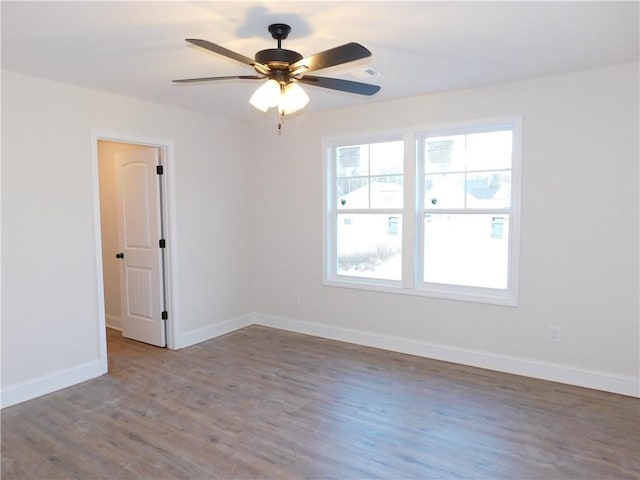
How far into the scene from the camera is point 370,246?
14.9 feet

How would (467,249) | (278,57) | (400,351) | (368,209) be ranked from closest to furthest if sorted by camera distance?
(278,57) → (467,249) → (400,351) → (368,209)

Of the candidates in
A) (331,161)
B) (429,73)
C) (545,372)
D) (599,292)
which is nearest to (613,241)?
(599,292)

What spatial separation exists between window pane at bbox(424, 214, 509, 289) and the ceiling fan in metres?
1.92

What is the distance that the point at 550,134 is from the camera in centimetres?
344

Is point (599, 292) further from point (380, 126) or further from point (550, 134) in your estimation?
point (380, 126)

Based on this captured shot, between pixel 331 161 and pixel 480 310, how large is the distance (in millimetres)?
2199

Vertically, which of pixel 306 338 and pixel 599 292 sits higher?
pixel 599 292

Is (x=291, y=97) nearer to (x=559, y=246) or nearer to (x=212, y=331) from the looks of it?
(x=559, y=246)

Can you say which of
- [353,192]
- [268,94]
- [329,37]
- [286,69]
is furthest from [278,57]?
[353,192]

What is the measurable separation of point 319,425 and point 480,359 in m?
1.79

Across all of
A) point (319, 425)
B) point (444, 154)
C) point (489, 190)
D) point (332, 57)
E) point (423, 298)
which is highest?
point (332, 57)

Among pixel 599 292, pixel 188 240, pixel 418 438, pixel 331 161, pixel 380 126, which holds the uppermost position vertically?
pixel 380 126

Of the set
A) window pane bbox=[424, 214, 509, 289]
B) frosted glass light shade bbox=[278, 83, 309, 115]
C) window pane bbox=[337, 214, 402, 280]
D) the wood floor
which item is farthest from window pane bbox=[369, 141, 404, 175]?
frosted glass light shade bbox=[278, 83, 309, 115]

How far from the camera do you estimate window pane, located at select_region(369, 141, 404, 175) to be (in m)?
4.26
